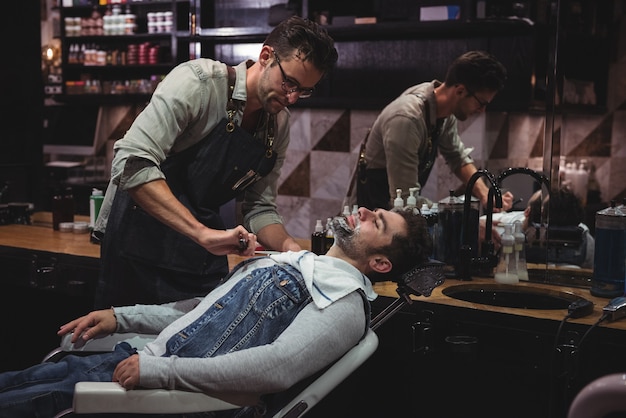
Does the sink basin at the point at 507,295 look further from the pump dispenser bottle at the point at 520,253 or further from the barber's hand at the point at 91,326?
the barber's hand at the point at 91,326

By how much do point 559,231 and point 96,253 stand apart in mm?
1860

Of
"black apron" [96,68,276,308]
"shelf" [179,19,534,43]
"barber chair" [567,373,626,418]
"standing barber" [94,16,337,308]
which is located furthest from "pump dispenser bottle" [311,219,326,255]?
"barber chair" [567,373,626,418]

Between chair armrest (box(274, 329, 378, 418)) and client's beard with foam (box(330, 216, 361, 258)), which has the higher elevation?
client's beard with foam (box(330, 216, 361, 258))

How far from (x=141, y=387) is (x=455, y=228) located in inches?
56.5

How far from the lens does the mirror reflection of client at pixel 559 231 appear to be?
2.88 metres

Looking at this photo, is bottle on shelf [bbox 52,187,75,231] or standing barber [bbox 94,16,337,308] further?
bottle on shelf [bbox 52,187,75,231]

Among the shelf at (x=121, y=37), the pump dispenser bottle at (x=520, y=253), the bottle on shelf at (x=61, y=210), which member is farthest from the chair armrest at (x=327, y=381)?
the shelf at (x=121, y=37)

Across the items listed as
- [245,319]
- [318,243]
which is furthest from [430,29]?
[245,319]

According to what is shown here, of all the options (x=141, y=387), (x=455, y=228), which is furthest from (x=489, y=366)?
(x=141, y=387)

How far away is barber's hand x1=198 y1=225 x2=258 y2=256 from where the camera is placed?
2111mm

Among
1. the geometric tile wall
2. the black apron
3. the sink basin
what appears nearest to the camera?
the black apron

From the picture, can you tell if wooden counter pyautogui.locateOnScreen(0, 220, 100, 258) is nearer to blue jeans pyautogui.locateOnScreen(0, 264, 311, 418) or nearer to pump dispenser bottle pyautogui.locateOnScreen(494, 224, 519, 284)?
blue jeans pyautogui.locateOnScreen(0, 264, 311, 418)

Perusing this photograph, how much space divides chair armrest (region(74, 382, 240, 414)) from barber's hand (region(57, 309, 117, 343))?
1.58 ft

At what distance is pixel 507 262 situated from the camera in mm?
2725
